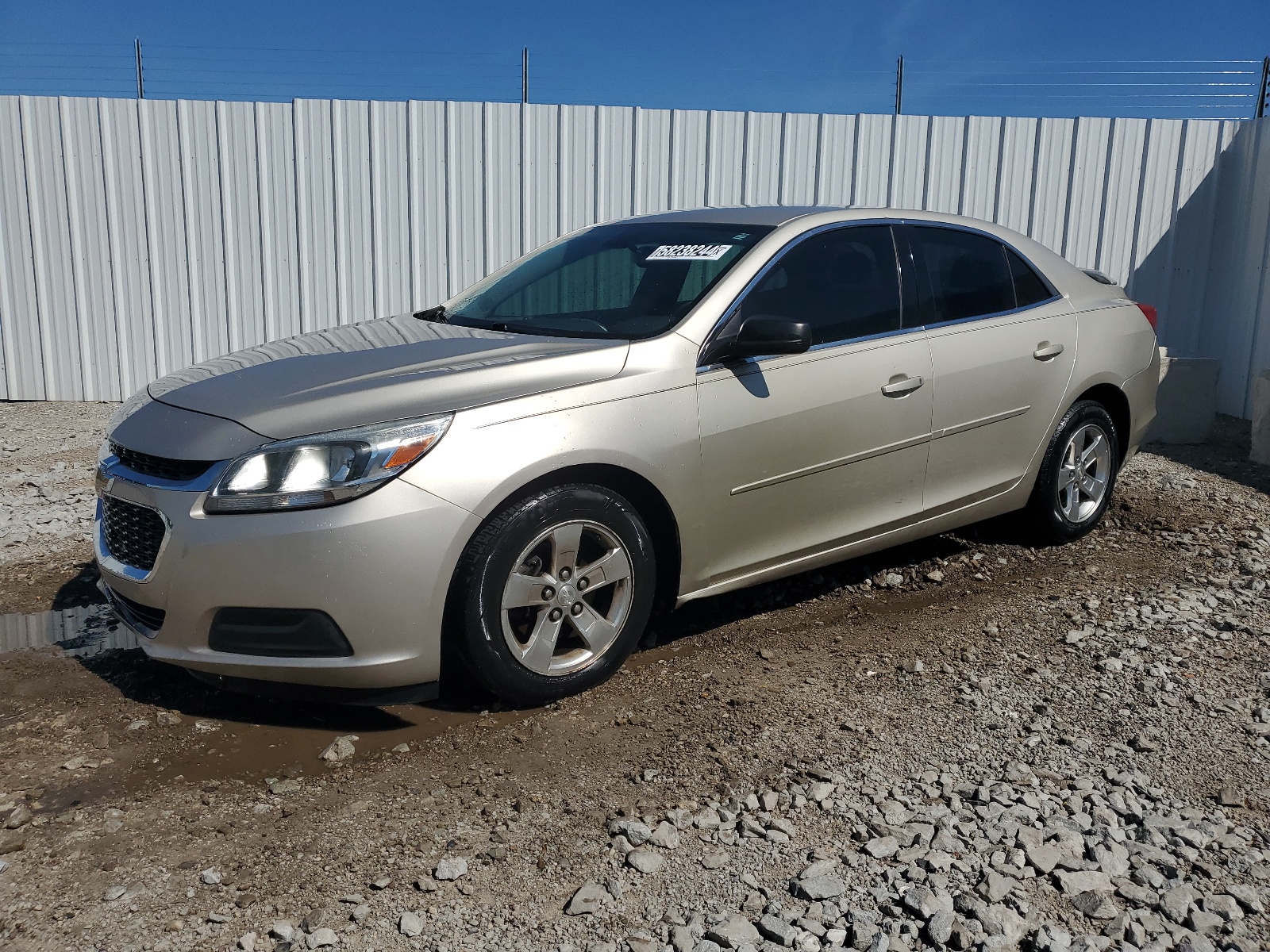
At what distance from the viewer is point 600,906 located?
2.48 metres

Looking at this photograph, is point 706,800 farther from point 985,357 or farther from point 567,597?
point 985,357

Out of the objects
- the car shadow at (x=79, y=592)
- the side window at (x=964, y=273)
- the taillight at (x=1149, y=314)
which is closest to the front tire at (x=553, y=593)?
the side window at (x=964, y=273)

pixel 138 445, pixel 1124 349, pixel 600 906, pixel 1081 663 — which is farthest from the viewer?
pixel 1124 349

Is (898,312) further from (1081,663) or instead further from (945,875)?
(945,875)

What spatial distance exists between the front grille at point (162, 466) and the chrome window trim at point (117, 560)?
10 cm

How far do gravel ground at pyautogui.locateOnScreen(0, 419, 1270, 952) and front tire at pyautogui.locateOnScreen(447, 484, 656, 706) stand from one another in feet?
0.53

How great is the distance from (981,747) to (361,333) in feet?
8.64

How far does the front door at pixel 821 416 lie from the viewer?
3742 millimetres

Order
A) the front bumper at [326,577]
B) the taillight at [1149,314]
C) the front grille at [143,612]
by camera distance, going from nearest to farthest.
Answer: the front bumper at [326,577] < the front grille at [143,612] < the taillight at [1149,314]

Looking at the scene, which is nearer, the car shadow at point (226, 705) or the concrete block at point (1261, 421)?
the car shadow at point (226, 705)

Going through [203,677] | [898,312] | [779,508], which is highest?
[898,312]

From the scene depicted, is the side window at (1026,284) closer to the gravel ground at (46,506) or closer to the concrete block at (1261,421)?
the concrete block at (1261,421)

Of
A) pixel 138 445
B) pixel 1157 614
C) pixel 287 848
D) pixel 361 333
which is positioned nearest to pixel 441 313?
pixel 361 333

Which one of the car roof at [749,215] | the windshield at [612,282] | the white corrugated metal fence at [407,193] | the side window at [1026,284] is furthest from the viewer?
the white corrugated metal fence at [407,193]
